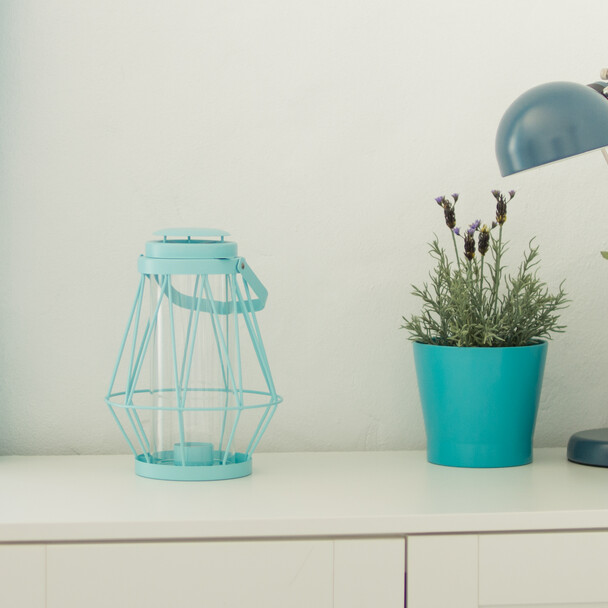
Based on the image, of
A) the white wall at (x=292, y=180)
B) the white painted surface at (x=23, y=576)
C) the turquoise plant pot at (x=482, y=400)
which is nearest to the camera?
the white painted surface at (x=23, y=576)

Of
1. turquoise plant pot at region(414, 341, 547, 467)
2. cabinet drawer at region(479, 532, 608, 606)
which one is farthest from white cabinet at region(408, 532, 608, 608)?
turquoise plant pot at region(414, 341, 547, 467)

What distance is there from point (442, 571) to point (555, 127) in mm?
494

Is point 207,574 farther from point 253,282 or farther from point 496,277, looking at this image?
point 496,277

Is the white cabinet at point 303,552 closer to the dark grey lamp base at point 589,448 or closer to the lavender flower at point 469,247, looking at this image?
the dark grey lamp base at point 589,448

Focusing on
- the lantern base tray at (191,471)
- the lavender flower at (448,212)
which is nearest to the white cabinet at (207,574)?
the lantern base tray at (191,471)

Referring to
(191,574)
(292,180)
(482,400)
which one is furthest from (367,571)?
(292,180)

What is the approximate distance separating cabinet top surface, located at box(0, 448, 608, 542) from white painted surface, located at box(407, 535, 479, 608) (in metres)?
0.01

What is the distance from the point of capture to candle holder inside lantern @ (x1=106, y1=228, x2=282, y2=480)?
1089mm

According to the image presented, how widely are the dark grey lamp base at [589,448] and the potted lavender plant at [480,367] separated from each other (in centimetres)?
6

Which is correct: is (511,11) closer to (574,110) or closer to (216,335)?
(574,110)

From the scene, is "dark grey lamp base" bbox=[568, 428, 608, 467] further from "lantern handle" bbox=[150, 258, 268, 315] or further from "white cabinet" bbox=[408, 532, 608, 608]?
"lantern handle" bbox=[150, 258, 268, 315]

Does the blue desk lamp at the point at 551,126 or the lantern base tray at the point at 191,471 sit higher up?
the blue desk lamp at the point at 551,126

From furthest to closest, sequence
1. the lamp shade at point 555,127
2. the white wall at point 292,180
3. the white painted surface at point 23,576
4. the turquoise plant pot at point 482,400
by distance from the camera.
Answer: the white wall at point 292,180, the turquoise plant pot at point 482,400, the lamp shade at point 555,127, the white painted surface at point 23,576

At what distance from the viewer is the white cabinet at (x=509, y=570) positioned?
92 cm
